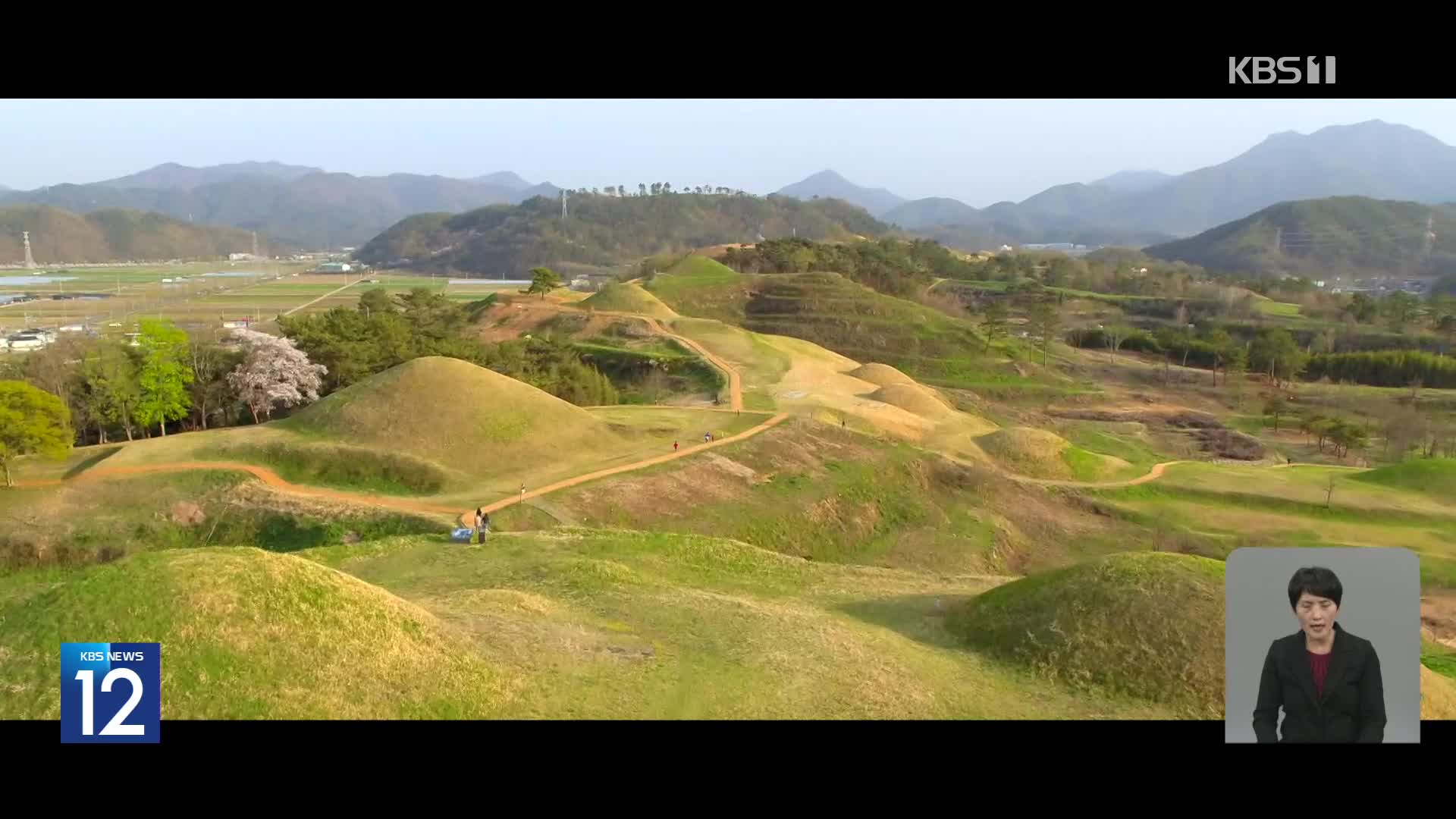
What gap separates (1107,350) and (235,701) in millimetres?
89284

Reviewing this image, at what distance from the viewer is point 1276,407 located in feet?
192

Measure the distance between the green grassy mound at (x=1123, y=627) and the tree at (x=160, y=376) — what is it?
33.9 m

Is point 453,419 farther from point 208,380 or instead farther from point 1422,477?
point 1422,477

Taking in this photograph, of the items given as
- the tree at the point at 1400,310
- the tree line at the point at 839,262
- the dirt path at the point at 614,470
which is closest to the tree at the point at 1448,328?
the tree at the point at 1400,310

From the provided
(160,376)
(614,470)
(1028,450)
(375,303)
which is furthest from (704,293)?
(614,470)

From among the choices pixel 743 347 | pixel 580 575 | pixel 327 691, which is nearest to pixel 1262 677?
pixel 327 691

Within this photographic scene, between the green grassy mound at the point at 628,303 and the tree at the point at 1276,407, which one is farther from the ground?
the green grassy mound at the point at 628,303

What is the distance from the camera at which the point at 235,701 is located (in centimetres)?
1026

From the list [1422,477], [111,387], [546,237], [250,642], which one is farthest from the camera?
[546,237]

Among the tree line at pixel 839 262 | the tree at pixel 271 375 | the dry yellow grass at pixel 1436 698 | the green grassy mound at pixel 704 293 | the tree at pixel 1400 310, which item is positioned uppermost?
the tree line at pixel 839 262

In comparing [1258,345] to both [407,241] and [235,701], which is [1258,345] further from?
[407,241]

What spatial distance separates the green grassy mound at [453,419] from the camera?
30.7 m

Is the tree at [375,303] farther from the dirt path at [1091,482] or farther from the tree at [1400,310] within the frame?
the tree at [1400,310]

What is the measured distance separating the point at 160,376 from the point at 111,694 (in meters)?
34.0
